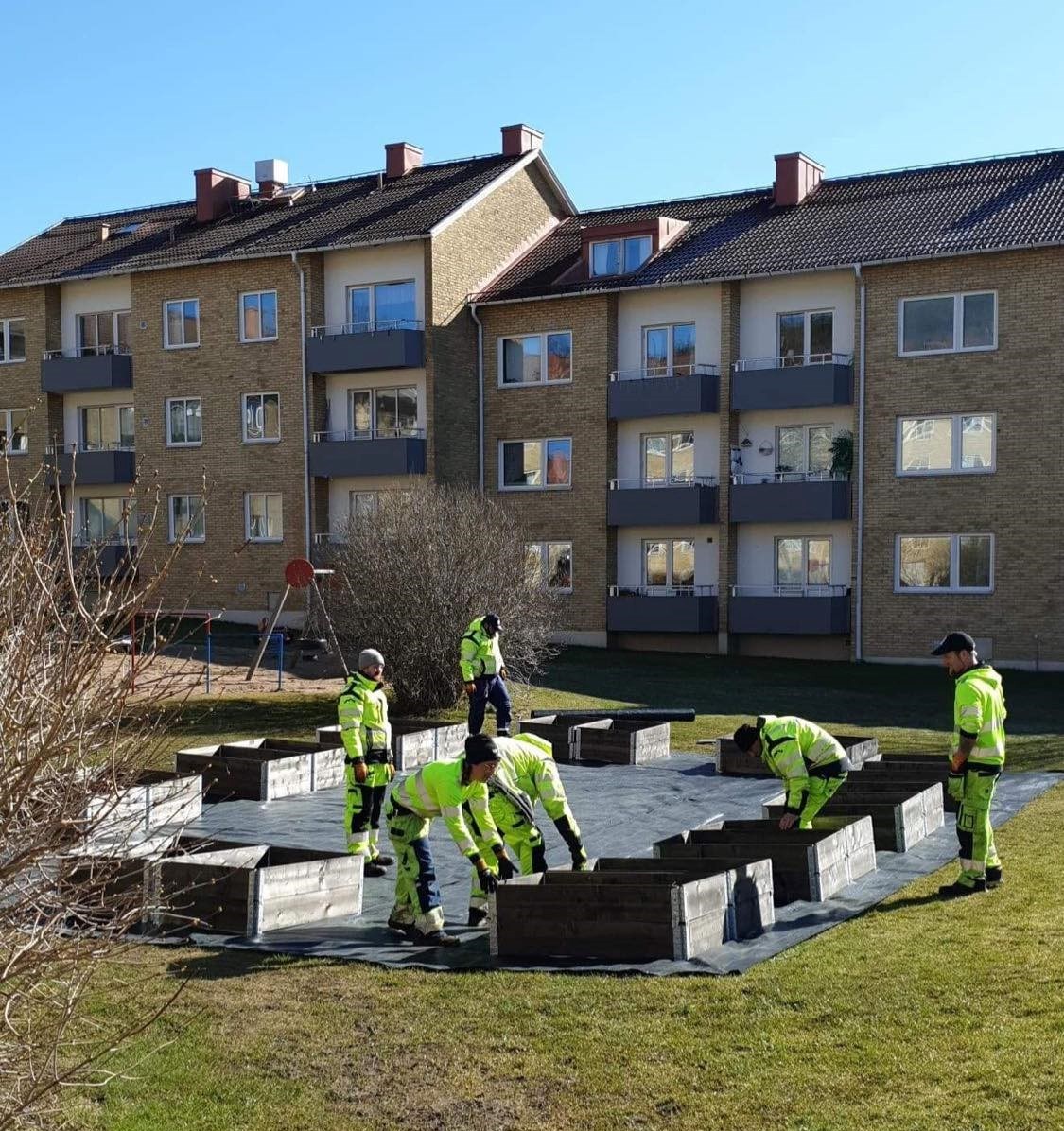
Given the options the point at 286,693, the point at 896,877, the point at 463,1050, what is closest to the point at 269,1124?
the point at 463,1050

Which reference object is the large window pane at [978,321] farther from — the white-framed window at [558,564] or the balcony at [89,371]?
the balcony at [89,371]

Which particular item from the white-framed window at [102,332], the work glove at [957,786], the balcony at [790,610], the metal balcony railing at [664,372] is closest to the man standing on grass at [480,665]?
the work glove at [957,786]

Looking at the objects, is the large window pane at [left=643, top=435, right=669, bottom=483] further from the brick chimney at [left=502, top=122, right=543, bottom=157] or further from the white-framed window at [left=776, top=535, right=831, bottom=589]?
the brick chimney at [left=502, top=122, right=543, bottom=157]

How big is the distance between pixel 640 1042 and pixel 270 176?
A: 40.7 metres

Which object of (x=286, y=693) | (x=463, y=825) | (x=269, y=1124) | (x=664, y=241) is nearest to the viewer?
(x=269, y=1124)

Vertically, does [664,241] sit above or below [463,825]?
above

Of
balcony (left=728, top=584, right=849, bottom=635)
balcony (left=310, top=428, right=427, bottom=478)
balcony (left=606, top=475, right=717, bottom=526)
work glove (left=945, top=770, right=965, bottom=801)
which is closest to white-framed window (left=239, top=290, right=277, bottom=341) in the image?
balcony (left=310, top=428, right=427, bottom=478)

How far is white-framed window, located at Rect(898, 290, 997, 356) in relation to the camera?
110 feet

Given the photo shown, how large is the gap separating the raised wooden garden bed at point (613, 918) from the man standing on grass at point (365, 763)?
3.15 meters

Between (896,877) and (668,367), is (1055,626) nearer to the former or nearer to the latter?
(668,367)

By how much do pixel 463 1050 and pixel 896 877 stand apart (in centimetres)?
537

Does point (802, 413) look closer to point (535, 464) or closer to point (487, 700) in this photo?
point (535, 464)

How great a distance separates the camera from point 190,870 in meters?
11.7

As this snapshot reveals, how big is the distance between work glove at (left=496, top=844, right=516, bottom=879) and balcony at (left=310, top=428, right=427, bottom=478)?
2736 centimetres
